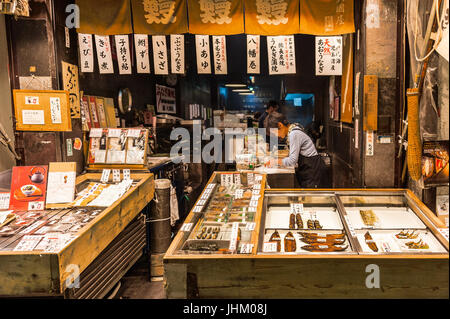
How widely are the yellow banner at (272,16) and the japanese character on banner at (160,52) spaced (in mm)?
1755

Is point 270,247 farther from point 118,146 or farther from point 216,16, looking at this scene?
point 216,16

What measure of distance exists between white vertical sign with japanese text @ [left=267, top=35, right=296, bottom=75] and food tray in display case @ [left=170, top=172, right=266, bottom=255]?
2330 millimetres

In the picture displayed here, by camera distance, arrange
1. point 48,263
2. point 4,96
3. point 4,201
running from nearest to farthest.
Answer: point 48,263, point 4,201, point 4,96

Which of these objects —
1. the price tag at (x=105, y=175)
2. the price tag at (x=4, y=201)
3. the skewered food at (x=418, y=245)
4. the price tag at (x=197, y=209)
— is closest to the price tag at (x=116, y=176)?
the price tag at (x=105, y=175)

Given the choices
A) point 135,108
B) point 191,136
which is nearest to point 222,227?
point 135,108

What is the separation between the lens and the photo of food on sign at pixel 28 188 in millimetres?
4555

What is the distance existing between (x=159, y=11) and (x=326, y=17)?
2.78m

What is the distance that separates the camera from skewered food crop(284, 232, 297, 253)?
3.30 metres

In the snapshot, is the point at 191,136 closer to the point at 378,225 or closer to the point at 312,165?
the point at 312,165

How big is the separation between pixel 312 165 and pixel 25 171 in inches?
196

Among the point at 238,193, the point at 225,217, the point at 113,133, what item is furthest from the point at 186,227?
the point at 113,133

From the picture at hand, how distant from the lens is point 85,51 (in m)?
6.18

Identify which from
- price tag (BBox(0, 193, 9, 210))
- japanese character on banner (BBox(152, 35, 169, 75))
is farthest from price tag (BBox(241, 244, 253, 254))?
japanese character on banner (BBox(152, 35, 169, 75))

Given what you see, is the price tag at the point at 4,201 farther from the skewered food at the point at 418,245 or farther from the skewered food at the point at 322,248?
the skewered food at the point at 418,245
